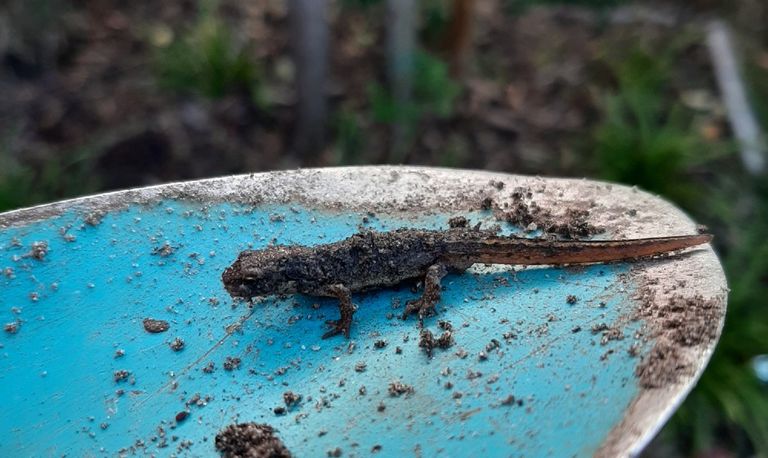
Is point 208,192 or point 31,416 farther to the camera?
point 208,192

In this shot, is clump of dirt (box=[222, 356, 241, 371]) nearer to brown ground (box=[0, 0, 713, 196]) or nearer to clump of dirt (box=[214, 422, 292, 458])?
clump of dirt (box=[214, 422, 292, 458])

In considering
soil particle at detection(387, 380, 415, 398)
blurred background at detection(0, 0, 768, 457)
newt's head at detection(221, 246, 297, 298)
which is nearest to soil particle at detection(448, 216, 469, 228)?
newt's head at detection(221, 246, 297, 298)

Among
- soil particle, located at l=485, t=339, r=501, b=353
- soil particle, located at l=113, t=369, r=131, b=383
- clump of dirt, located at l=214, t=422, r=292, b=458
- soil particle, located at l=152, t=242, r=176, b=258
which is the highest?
soil particle, located at l=485, t=339, r=501, b=353

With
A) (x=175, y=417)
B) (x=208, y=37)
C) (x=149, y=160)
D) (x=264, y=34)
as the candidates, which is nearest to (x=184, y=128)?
(x=149, y=160)

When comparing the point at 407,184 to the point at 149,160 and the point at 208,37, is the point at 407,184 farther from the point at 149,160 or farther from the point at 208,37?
the point at 208,37

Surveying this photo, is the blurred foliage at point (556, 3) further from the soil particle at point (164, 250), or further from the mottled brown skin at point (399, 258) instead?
the soil particle at point (164, 250)

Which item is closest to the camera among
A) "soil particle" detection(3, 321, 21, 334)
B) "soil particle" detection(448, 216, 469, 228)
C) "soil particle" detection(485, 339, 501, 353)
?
"soil particle" detection(485, 339, 501, 353)
